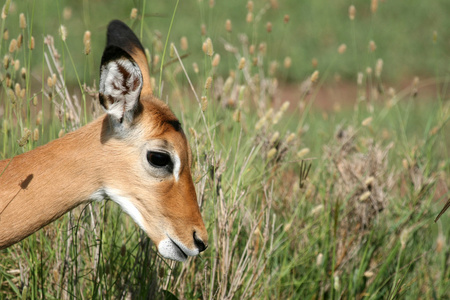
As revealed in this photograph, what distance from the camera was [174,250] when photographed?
292 cm

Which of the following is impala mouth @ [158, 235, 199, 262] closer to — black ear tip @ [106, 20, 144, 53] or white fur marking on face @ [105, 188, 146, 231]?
white fur marking on face @ [105, 188, 146, 231]

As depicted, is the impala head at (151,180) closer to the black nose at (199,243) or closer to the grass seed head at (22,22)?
the black nose at (199,243)

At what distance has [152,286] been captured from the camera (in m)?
3.35

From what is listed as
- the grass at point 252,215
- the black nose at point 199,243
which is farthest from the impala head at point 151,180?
the grass at point 252,215

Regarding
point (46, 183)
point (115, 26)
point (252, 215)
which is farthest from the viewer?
point (252, 215)

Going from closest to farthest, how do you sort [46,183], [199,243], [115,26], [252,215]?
[46,183] < [199,243] < [115,26] < [252,215]

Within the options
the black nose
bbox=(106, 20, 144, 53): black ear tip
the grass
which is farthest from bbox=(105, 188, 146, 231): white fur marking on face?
bbox=(106, 20, 144, 53): black ear tip

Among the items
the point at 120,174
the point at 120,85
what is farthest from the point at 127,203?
the point at 120,85

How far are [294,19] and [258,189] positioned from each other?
21.0 ft

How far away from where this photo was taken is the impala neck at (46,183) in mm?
2791

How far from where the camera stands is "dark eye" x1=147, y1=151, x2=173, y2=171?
2.92 meters

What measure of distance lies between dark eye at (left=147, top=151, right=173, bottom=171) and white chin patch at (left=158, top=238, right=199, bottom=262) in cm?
32

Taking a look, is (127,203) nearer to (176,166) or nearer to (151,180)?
(151,180)

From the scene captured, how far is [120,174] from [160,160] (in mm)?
182
